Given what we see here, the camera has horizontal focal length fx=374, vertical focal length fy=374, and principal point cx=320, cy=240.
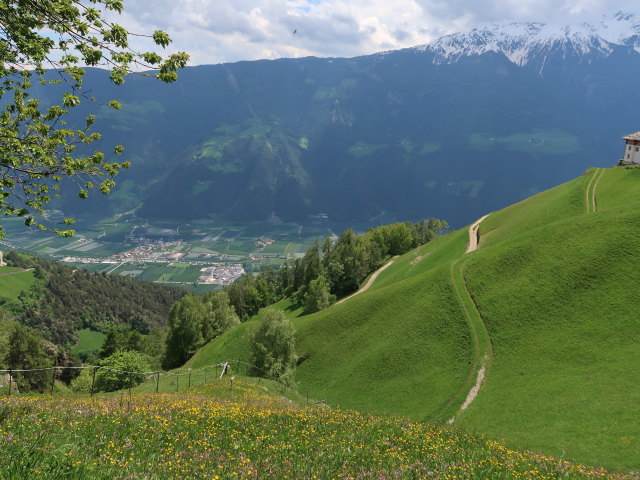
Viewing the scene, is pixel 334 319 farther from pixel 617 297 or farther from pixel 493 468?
pixel 493 468

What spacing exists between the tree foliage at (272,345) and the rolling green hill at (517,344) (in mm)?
4968

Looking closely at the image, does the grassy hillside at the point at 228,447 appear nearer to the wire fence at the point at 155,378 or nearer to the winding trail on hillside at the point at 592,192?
the wire fence at the point at 155,378

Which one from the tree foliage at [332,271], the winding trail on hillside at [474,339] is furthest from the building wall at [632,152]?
the winding trail on hillside at [474,339]

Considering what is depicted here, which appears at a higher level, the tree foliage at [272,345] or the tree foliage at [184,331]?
the tree foliage at [272,345]

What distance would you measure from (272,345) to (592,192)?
7754 cm

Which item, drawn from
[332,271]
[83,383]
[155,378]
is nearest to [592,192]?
[332,271]

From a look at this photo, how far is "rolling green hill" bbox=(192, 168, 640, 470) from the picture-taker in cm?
3441

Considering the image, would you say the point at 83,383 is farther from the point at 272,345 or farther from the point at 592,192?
the point at 592,192

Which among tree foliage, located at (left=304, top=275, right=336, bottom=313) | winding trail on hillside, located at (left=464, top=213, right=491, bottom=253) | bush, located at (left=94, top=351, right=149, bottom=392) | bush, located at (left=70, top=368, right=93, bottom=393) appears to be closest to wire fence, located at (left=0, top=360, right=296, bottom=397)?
bush, located at (left=94, top=351, right=149, bottom=392)

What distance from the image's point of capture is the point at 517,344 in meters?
48.1

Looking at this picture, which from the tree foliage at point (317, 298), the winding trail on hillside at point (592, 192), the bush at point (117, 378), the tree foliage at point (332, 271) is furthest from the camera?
the tree foliage at point (332, 271)

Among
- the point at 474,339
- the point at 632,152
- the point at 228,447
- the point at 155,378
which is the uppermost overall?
the point at 632,152

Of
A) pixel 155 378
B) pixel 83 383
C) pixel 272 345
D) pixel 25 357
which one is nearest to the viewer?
pixel 155 378

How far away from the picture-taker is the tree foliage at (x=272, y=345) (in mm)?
57375
